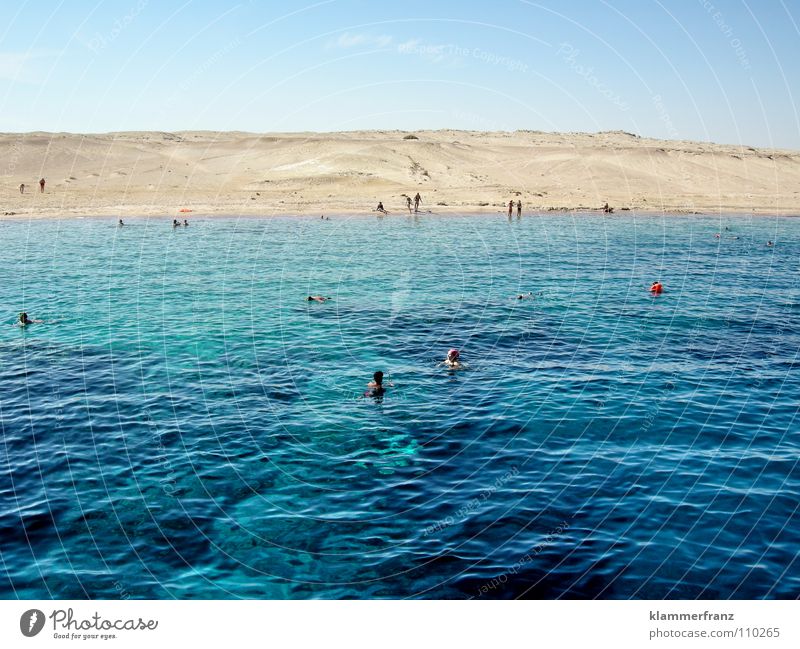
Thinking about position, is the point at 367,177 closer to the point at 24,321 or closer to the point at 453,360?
the point at 24,321

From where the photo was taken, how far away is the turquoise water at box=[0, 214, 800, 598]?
15766mm

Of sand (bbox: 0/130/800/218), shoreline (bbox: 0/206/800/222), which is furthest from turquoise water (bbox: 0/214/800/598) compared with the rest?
sand (bbox: 0/130/800/218)

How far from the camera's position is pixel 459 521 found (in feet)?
57.9

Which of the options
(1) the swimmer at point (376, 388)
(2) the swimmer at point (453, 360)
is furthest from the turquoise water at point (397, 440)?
(2) the swimmer at point (453, 360)

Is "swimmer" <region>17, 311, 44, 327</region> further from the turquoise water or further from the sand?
the sand

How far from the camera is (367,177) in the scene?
100500mm

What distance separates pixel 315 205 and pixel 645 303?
5320cm

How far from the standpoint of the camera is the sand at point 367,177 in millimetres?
88375

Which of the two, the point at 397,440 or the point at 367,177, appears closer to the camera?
the point at 397,440

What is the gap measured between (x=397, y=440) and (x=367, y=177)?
269 ft

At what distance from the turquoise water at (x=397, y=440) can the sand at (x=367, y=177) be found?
42.2 meters

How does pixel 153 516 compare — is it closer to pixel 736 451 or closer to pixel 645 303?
pixel 736 451

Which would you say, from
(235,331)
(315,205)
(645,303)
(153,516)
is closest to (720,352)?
(645,303)

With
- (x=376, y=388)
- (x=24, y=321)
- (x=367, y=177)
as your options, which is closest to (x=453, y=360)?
(x=376, y=388)
